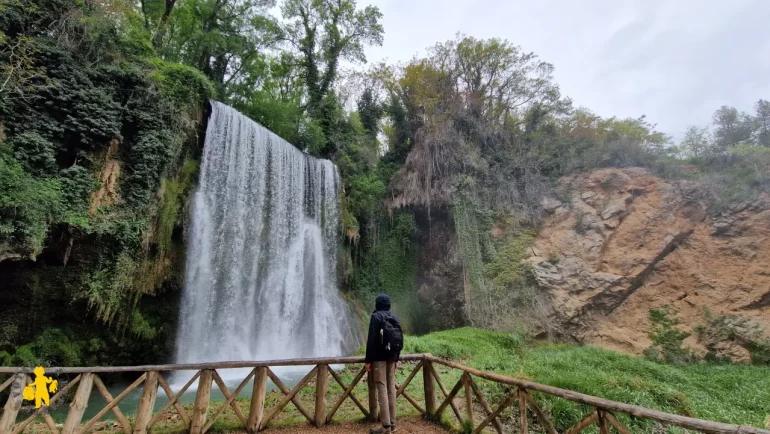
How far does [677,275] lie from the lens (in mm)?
13531

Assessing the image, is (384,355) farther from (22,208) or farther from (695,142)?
(695,142)

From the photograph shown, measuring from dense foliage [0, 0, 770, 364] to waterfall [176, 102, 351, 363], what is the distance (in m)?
0.69

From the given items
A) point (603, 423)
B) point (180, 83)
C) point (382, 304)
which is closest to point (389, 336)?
point (382, 304)

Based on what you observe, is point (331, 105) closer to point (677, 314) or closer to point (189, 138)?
point (189, 138)

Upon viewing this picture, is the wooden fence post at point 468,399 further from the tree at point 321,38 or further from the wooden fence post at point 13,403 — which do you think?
the tree at point 321,38

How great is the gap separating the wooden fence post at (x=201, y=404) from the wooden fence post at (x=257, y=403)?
0.54 m

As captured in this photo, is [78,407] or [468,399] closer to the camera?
[78,407]

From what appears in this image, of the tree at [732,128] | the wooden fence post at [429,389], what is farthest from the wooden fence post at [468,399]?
the tree at [732,128]

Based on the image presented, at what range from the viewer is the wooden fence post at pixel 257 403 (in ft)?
14.8

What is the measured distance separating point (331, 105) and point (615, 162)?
13723 mm

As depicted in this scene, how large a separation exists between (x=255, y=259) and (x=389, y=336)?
28.8 ft

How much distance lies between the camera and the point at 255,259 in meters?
11.9

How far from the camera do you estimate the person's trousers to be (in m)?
4.22

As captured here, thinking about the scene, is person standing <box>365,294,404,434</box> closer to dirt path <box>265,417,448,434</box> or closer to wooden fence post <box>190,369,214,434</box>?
dirt path <box>265,417,448,434</box>
